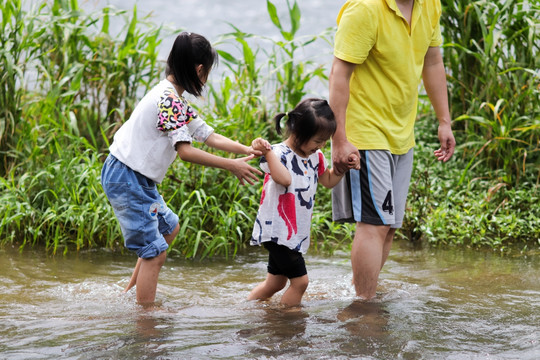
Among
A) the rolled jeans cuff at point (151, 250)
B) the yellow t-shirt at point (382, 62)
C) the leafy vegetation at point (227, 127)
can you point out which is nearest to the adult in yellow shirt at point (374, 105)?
the yellow t-shirt at point (382, 62)

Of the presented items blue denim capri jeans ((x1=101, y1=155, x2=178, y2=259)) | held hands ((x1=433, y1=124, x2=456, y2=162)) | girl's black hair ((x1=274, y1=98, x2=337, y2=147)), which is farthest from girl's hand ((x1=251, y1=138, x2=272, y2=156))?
held hands ((x1=433, y1=124, x2=456, y2=162))

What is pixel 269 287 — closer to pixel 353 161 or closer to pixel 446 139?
pixel 353 161

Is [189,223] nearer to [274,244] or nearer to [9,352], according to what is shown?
[274,244]

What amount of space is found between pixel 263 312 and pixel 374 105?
111cm

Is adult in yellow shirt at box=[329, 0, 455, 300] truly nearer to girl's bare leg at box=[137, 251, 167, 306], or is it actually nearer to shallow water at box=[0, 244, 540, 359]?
shallow water at box=[0, 244, 540, 359]

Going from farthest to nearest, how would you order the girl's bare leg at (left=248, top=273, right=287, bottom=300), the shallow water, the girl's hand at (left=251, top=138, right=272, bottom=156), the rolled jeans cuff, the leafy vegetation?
the leafy vegetation
the girl's bare leg at (left=248, top=273, right=287, bottom=300)
the rolled jeans cuff
the girl's hand at (left=251, top=138, right=272, bottom=156)
the shallow water

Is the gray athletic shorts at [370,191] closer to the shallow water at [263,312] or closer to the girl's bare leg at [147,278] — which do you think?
the shallow water at [263,312]

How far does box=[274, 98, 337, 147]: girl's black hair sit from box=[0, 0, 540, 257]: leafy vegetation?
5.13ft

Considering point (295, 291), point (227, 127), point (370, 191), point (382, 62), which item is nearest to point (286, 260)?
point (295, 291)

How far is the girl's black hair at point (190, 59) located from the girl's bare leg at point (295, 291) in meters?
1.01

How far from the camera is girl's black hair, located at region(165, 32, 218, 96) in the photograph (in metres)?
3.35

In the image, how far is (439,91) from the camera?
12.6 ft

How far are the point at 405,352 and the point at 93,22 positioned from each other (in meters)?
4.18

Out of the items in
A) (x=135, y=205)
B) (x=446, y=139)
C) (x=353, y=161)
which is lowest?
(x=135, y=205)
